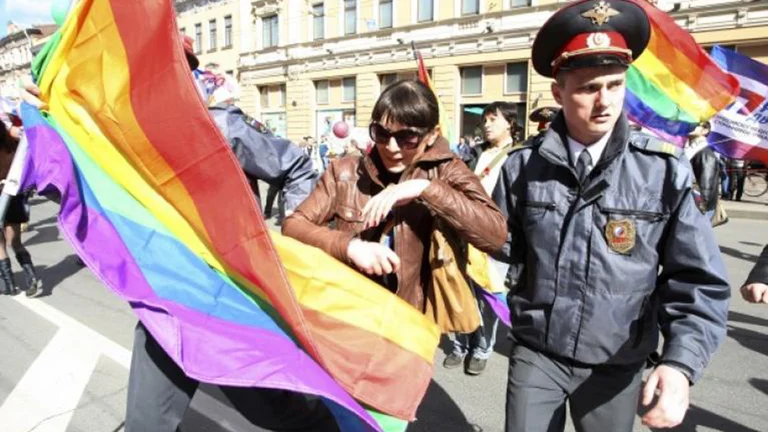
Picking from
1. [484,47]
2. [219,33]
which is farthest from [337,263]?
[219,33]

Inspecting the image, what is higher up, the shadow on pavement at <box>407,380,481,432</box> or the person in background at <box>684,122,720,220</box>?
the person in background at <box>684,122,720,220</box>

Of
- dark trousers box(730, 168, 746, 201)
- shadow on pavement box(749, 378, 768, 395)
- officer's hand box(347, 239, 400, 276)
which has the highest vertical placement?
officer's hand box(347, 239, 400, 276)

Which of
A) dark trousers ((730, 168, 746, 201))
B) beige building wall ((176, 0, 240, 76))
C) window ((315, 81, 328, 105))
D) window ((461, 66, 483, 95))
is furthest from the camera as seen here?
beige building wall ((176, 0, 240, 76))

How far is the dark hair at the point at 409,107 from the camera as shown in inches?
75.3

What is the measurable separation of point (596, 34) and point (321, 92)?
28.7m

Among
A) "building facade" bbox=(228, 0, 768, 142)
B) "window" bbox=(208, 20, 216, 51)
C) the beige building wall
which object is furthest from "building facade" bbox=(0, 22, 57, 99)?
"building facade" bbox=(228, 0, 768, 142)

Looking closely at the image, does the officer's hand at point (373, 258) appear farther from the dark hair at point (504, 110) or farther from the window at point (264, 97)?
the window at point (264, 97)

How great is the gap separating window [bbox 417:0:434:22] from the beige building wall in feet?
45.5

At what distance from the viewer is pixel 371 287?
75.6 inches

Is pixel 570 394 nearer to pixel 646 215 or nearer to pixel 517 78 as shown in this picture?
pixel 646 215

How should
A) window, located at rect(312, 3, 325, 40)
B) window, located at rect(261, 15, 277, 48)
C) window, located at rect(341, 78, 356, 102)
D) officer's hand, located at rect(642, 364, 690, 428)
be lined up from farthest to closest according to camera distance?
window, located at rect(261, 15, 277, 48) < window, located at rect(312, 3, 325, 40) < window, located at rect(341, 78, 356, 102) < officer's hand, located at rect(642, 364, 690, 428)

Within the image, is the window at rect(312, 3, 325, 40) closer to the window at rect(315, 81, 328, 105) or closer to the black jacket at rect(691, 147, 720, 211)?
the window at rect(315, 81, 328, 105)

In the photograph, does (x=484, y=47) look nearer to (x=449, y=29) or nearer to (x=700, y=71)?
(x=449, y=29)

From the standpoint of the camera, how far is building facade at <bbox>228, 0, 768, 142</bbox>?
17250mm
